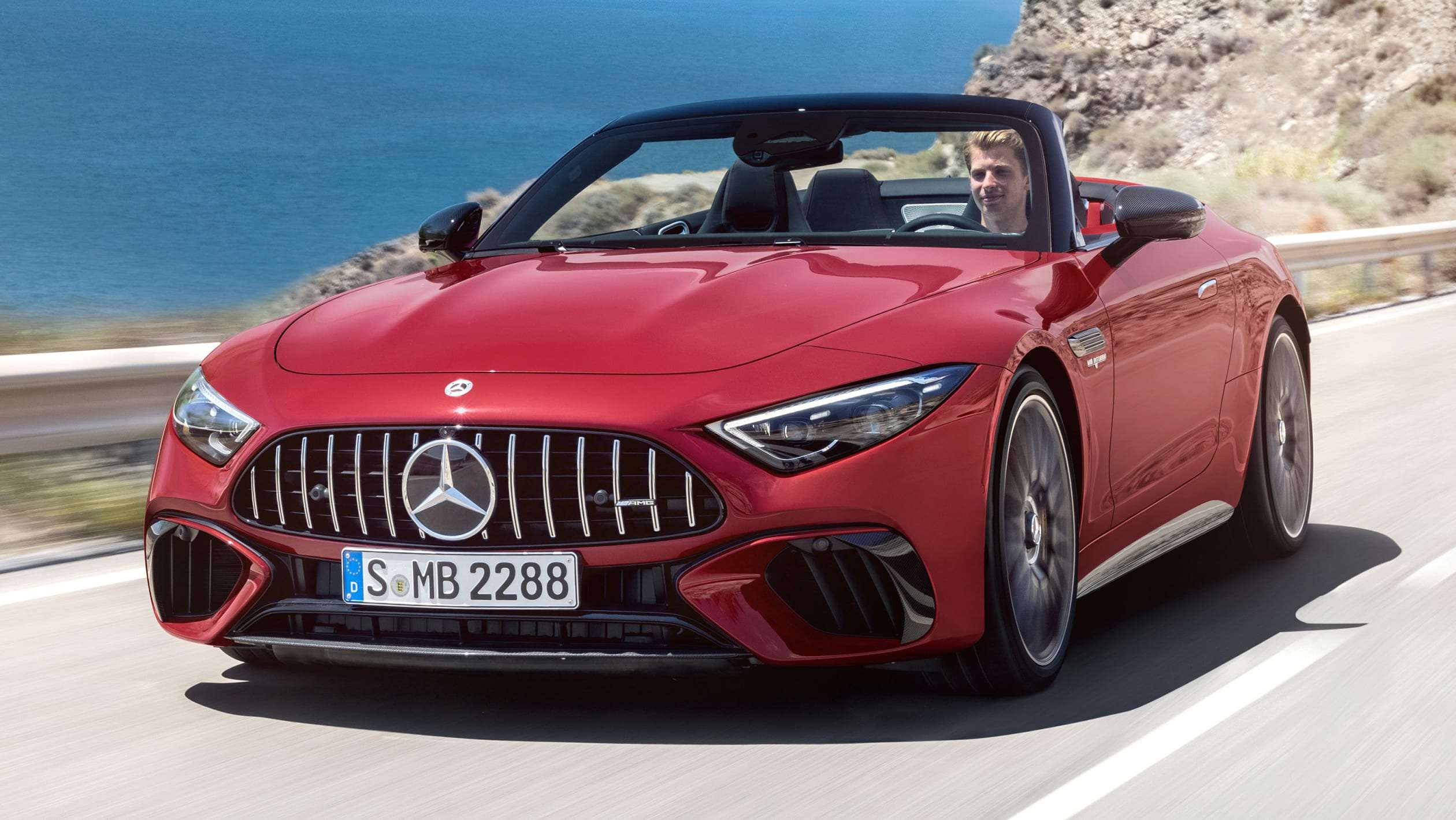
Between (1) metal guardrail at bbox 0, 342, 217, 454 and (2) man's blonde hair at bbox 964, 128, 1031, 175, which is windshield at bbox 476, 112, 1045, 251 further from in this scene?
(1) metal guardrail at bbox 0, 342, 217, 454

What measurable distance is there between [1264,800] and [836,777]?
2.57 ft

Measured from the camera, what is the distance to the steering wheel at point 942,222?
16.4ft

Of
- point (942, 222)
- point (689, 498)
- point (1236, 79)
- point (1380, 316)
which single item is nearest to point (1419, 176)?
point (1236, 79)

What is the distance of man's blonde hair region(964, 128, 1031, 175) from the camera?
5145 mm

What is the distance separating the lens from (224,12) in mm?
104562

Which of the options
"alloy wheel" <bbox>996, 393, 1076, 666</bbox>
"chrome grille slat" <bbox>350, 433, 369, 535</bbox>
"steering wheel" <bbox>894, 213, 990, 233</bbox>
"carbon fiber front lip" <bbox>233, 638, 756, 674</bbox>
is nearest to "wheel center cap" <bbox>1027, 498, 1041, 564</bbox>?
"alloy wheel" <bbox>996, 393, 1076, 666</bbox>

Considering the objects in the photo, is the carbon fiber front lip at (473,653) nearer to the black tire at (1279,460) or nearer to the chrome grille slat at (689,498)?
the chrome grille slat at (689,498)

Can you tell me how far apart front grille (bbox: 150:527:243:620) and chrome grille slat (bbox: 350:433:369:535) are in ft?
1.05

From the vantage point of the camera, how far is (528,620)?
3736 mm

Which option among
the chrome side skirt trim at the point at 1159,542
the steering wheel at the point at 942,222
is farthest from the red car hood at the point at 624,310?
the chrome side skirt trim at the point at 1159,542

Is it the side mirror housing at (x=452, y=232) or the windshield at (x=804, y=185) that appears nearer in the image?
the windshield at (x=804, y=185)

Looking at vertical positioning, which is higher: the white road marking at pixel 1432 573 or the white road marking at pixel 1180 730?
the white road marking at pixel 1180 730

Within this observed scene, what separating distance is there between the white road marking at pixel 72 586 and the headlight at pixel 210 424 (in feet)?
4.53

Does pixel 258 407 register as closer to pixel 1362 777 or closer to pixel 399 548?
pixel 399 548
